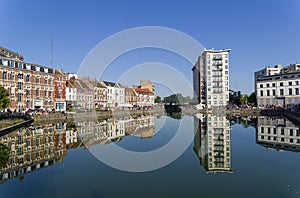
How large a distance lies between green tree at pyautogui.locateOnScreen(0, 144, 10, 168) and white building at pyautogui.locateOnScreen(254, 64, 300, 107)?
62284mm

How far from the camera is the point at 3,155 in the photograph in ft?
45.4

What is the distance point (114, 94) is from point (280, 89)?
4852cm

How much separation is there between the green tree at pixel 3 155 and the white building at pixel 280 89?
204 ft

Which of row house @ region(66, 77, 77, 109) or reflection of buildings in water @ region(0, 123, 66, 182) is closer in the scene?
reflection of buildings in water @ region(0, 123, 66, 182)

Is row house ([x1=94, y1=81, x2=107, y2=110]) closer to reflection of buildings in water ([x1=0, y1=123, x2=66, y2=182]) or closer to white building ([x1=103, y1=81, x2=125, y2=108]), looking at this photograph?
white building ([x1=103, y1=81, x2=125, y2=108])

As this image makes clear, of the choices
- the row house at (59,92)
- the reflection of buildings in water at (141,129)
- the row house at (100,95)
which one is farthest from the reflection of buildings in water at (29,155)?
the row house at (100,95)

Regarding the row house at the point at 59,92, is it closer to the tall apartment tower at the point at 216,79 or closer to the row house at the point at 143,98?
the row house at the point at 143,98

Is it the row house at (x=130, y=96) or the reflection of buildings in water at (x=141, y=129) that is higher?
the row house at (x=130, y=96)

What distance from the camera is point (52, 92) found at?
45406mm

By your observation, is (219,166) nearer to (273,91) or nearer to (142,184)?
(142,184)

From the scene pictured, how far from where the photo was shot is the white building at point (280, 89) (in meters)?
60.3

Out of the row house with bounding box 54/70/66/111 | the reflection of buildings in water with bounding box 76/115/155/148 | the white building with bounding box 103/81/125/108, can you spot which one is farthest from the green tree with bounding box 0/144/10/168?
the white building with bounding box 103/81/125/108

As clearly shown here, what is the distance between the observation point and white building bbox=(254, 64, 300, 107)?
60.3 m

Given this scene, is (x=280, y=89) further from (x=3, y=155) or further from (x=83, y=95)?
(x=3, y=155)
